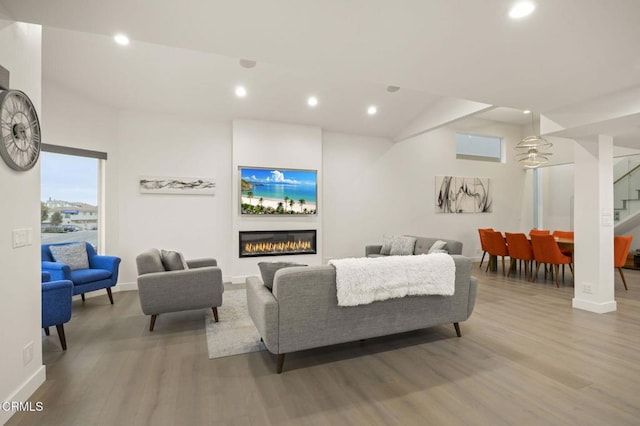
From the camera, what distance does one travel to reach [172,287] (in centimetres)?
348

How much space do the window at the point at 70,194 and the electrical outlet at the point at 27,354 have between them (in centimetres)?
297

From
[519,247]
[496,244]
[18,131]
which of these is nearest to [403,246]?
[496,244]

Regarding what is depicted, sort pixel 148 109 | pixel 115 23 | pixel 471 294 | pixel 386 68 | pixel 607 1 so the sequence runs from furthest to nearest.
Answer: pixel 148 109 < pixel 471 294 < pixel 386 68 < pixel 115 23 < pixel 607 1

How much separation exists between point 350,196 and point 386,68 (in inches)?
164

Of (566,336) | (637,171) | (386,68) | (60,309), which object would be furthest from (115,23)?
(637,171)

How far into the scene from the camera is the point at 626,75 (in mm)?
3051

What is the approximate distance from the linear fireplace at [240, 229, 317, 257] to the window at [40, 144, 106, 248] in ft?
7.87

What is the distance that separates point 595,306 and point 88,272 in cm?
675

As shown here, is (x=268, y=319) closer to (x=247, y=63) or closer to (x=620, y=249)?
(x=247, y=63)

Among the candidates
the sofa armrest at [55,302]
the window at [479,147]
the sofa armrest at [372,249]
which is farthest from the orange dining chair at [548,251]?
the sofa armrest at [55,302]

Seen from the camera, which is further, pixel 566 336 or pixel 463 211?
pixel 463 211

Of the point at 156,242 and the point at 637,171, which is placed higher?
the point at 637,171

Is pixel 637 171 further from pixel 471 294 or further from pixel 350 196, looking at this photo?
pixel 471 294

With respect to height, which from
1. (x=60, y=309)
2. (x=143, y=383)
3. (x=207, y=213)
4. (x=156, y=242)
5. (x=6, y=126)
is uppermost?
(x=6, y=126)
